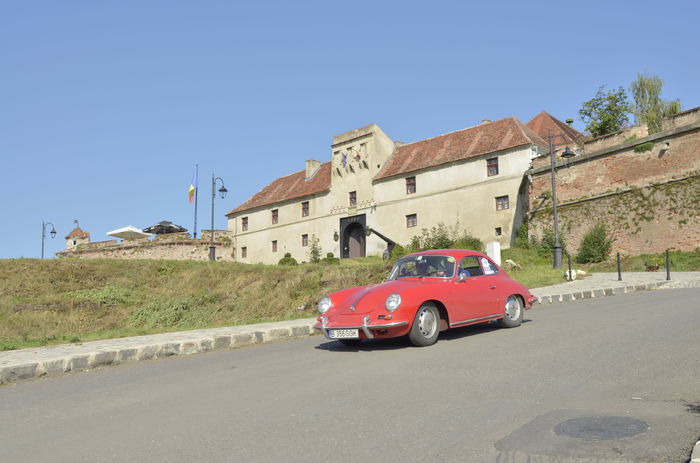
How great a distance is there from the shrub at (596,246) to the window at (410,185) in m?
13.3

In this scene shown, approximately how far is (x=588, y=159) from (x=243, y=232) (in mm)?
31544

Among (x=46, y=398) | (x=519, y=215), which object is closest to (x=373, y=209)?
(x=519, y=215)

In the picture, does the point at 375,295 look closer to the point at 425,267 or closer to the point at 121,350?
the point at 425,267

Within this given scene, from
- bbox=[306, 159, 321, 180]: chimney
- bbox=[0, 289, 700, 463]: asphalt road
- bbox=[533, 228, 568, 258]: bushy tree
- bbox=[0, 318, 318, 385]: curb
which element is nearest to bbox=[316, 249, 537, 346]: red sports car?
bbox=[0, 289, 700, 463]: asphalt road

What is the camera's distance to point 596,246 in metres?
30.4

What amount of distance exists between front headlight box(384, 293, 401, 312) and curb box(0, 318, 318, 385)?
313 cm

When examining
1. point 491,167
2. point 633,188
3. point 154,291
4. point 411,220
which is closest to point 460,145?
point 491,167

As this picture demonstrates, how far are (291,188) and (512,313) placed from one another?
1663 inches

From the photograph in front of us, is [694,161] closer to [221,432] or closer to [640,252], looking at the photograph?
[640,252]

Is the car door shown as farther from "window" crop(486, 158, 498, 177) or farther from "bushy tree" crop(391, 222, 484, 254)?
"window" crop(486, 158, 498, 177)

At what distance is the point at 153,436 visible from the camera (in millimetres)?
4371

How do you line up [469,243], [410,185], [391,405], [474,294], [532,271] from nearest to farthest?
[391,405] → [474,294] → [532,271] → [469,243] → [410,185]

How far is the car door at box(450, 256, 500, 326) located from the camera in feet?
28.7

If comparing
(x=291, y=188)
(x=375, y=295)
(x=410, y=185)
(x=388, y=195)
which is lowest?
(x=375, y=295)
